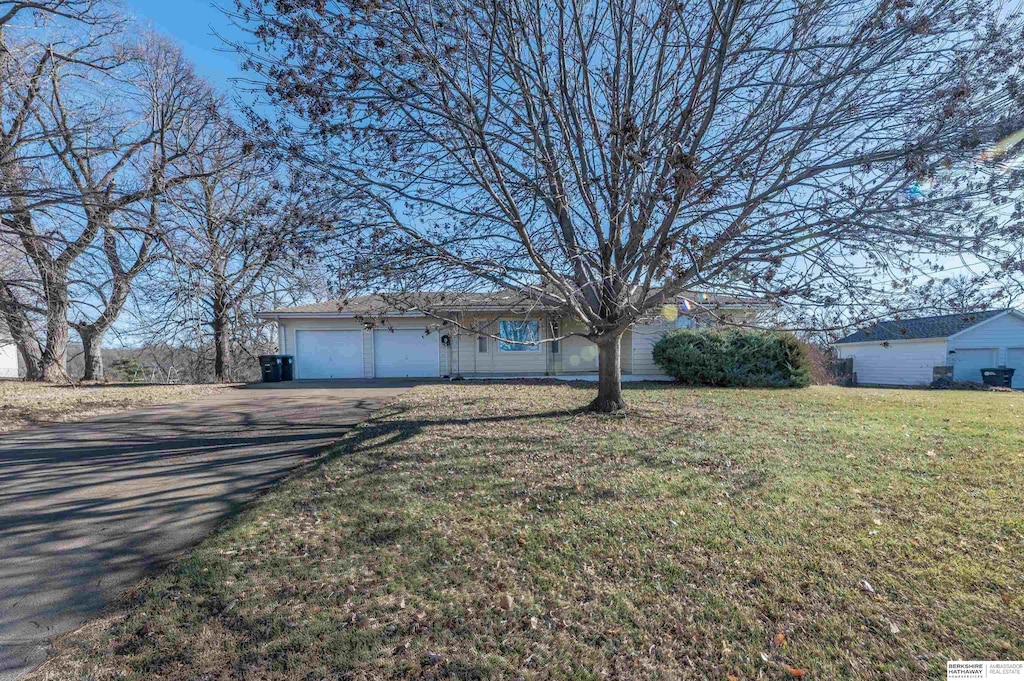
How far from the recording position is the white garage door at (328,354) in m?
16.2

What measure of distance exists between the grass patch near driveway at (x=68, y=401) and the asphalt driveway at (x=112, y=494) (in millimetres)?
676

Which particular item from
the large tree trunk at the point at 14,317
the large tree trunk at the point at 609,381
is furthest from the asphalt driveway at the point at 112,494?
the large tree trunk at the point at 609,381

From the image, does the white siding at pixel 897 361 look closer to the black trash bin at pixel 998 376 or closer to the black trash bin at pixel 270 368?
the black trash bin at pixel 998 376

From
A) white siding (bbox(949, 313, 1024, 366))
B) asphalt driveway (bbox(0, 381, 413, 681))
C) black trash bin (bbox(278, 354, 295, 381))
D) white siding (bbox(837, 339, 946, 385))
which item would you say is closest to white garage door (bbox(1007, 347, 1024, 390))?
white siding (bbox(949, 313, 1024, 366))

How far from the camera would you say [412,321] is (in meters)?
16.1

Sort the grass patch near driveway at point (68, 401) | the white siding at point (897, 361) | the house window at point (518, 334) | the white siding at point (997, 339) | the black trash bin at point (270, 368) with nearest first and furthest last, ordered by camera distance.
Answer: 1. the grass patch near driveway at point (68, 401)
2. the black trash bin at point (270, 368)
3. the house window at point (518, 334)
4. the white siding at point (997, 339)
5. the white siding at point (897, 361)

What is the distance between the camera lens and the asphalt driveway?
2607 millimetres

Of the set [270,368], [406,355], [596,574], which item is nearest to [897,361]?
[406,355]

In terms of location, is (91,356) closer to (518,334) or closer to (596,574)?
(518,334)

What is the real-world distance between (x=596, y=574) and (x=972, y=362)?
25719mm

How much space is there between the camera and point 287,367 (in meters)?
15.6

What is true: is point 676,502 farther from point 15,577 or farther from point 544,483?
point 15,577

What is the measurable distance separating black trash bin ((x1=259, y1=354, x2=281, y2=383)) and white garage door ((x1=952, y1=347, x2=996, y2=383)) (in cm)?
2744

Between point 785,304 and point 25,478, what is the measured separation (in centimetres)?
885
